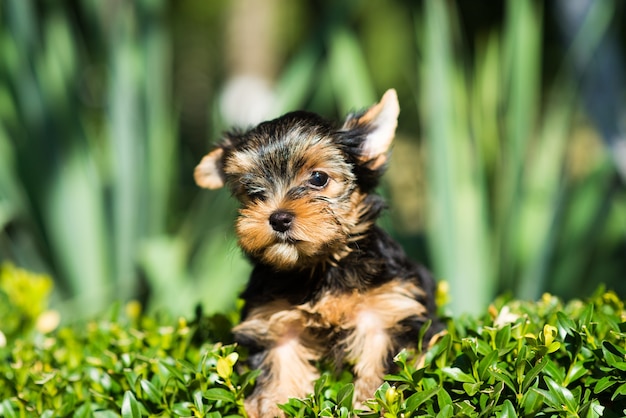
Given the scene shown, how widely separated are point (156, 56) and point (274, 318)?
8.53 ft

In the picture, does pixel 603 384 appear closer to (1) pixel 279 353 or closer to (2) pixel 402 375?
(2) pixel 402 375

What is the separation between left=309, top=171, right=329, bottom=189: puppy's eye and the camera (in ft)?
7.33

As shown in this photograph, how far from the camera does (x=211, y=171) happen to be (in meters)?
2.50

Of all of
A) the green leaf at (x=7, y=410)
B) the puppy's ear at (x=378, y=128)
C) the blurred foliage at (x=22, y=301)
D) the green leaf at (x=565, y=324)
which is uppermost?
the puppy's ear at (x=378, y=128)

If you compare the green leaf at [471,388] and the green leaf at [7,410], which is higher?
the green leaf at [471,388]

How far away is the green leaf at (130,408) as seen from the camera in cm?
210

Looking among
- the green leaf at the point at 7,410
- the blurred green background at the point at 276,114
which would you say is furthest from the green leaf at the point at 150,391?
the blurred green background at the point at 276,114

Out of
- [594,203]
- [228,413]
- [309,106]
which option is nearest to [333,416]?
[228,413]

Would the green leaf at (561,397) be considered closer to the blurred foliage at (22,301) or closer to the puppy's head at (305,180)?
the puppy's head at (305,180)

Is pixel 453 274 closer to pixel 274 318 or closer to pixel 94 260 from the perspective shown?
pixel 274 318

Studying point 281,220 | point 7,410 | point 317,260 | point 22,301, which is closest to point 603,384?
point 317,260

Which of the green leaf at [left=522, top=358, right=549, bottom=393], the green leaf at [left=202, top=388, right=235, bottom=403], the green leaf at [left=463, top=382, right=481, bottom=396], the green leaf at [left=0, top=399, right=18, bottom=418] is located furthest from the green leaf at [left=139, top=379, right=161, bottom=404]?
the green leaf at [left=522, top=358, right=549, bottom=393]

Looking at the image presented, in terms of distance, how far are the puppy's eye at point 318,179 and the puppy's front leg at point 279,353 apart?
401 mm

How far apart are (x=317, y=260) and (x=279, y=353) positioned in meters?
0.35
